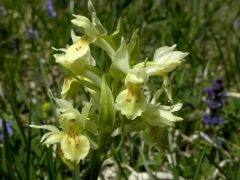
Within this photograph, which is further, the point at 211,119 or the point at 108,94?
the point at 211,119

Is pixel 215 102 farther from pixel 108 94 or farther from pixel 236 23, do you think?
pixel 236 23

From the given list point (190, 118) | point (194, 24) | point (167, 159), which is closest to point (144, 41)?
point (194, 24)

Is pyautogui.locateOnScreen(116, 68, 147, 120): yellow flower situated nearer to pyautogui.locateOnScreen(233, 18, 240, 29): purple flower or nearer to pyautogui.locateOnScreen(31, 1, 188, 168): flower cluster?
pyautogui.locateOnScreen(31, 1, 188, 168): flower cluster

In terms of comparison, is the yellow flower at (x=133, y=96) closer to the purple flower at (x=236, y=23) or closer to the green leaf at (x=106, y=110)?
the green leaf at (x=106, y=110)

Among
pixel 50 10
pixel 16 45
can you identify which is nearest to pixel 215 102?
pixel 16 45

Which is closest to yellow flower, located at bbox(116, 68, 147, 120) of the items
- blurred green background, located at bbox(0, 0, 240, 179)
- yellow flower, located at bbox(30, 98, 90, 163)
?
yellow flower, located at bbox(30, 98, 90, 163)

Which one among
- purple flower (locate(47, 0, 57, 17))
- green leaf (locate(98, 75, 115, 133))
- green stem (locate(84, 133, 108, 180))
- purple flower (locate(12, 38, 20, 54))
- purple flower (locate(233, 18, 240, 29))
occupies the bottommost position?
purple flower (locate(233, 18, 240, 29))
